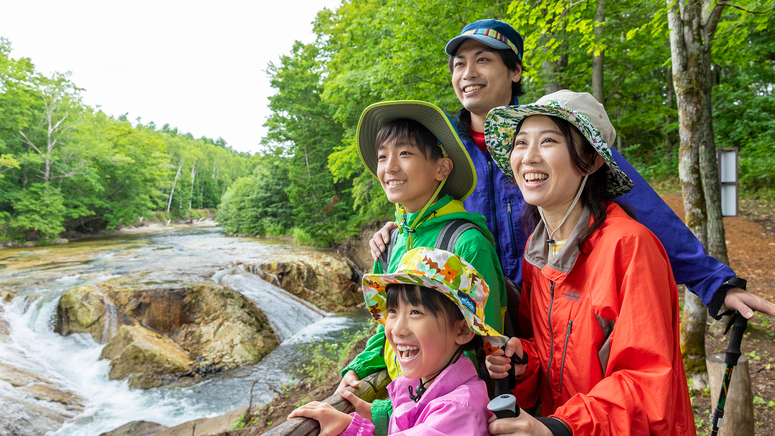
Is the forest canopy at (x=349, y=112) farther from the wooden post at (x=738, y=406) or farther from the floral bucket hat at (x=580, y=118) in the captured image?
→ the wooden post at (x=738, y=406)

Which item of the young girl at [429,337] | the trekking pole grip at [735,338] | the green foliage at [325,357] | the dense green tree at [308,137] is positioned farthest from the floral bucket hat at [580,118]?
the dense green tree at [308,137]

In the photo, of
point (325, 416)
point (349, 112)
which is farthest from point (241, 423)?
point (349, 112)

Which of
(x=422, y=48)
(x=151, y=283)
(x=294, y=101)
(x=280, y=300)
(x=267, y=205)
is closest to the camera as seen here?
(x=422, y=48)

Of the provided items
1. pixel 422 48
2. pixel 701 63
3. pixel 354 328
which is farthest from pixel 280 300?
pixel 701 63

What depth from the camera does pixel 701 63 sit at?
3.60 metres

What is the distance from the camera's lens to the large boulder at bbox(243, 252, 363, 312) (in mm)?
11383

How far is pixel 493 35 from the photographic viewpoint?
2.21m

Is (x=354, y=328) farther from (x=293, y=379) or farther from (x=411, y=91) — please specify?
(x=411, y=91)

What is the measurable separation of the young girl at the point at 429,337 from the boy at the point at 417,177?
336mm

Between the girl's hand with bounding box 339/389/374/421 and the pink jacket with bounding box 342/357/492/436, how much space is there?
0.11 meters

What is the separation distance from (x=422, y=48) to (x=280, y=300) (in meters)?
6.77

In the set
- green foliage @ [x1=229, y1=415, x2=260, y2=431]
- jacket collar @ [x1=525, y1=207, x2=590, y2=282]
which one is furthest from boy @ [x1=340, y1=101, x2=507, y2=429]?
green foliage @ [x1=229, y1=415, x2=260, y2=431]

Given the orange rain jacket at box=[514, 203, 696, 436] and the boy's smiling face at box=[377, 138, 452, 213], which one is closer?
the orange rain jacket at box=[514, 203, 696, 436]

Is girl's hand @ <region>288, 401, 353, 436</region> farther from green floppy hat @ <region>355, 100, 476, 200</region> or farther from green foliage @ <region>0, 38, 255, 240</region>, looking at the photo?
green foliage @ <region>0, 38, 255, 240</region>
